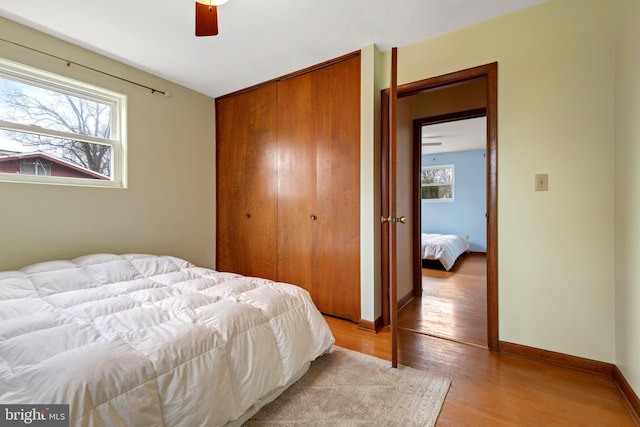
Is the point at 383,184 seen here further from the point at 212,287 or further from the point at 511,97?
the point at 212,287

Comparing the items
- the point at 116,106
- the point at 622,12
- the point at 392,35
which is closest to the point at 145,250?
the point at 116,106

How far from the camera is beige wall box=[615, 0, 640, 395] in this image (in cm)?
146

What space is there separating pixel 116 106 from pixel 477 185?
679 centimetres

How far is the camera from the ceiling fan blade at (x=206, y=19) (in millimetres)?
1646

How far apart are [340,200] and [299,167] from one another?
60 cm

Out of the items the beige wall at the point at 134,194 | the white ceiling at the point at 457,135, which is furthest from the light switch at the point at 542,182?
the beige wall at the point at 134,194

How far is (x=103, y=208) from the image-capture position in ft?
8.89

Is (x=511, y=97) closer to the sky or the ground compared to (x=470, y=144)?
closer to the ground

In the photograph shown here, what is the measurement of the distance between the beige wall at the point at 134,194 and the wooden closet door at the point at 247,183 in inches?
→ 6.7

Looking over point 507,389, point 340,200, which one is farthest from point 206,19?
point 507,389

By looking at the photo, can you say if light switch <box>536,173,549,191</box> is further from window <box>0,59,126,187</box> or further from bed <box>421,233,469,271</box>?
window <box>0,59,126,187</box>

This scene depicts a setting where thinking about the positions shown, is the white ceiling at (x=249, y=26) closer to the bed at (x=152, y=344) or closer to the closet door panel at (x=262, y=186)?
the closet door panel at (x=262, y=186)

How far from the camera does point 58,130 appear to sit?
2.52m

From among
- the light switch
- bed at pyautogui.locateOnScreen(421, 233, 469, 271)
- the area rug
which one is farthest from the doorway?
the light switch
